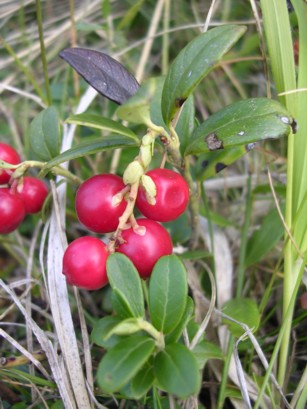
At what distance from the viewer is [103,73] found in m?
1.32

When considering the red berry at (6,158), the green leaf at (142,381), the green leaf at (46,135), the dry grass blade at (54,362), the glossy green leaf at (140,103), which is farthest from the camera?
the green leaf at (46,135)

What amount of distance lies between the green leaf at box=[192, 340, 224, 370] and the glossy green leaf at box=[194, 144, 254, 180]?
1.76 ft

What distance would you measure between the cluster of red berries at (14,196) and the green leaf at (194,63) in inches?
19.3

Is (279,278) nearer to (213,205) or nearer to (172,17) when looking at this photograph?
(213,205)

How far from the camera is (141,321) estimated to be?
1178 mm

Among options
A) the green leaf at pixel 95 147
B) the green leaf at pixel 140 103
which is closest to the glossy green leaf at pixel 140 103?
the green leaf at pixel 140 103

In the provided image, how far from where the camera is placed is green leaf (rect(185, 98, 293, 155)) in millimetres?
1270

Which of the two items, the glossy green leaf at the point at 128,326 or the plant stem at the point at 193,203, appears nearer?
the glossy green leaf at the point at 128,326

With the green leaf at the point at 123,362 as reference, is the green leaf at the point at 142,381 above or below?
below

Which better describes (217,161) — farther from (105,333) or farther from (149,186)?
(105,333)

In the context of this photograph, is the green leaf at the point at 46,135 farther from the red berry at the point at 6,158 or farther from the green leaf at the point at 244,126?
the green leaf at the point at 244,126

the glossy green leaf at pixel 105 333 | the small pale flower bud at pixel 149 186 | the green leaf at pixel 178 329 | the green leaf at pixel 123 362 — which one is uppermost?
the small pale flower bud at pixel 149 186

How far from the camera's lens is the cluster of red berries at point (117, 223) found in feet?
4.04

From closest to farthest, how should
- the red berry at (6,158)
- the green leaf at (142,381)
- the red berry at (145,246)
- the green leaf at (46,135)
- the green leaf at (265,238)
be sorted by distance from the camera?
the green leaf at (142,381)
the red berry at (145,246)
the red berry at (6,158)
the green leaf at (46,135)
the green leaf at (265,238)
